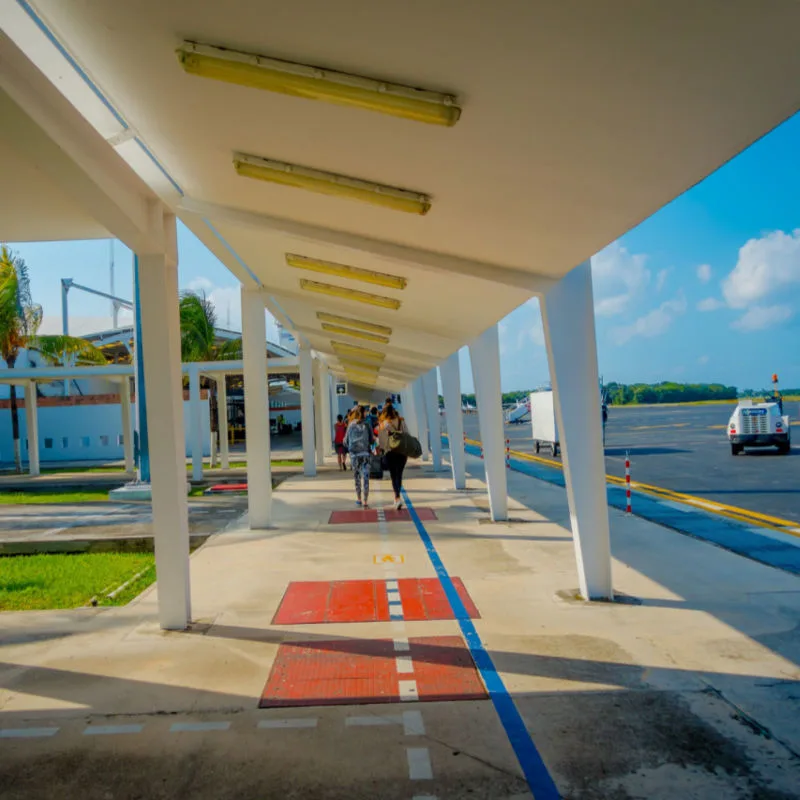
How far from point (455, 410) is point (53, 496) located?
35.9ft

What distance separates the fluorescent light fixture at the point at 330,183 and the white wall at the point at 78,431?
1261 inches

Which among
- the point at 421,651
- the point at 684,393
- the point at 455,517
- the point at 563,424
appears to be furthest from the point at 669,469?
the point at 684,393

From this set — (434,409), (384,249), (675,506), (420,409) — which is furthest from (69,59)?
(420,409)

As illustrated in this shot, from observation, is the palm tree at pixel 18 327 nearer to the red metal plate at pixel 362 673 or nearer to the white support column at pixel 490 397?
the white support column at pixel 490 397

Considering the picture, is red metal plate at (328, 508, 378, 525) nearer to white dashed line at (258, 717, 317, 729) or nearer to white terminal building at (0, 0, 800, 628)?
white terminal building at (0, 0, 800, 628)

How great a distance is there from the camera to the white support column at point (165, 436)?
6.50 meters

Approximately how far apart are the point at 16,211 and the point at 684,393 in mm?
136134

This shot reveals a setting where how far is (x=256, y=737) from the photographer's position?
432 centimetres

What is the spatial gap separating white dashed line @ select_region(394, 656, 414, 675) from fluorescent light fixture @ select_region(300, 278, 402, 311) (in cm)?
586

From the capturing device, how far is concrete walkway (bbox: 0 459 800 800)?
384cm

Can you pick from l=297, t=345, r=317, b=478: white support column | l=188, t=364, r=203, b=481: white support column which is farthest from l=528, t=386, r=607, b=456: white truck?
l=188, t=364, r=203, b=481: white support column


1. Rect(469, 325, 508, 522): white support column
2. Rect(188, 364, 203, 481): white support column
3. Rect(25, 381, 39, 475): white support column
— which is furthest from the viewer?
Rect(25, 381, 39, 475): white support column

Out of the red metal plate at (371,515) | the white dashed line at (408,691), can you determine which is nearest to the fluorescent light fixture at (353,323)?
the red metal plate at (371,515)

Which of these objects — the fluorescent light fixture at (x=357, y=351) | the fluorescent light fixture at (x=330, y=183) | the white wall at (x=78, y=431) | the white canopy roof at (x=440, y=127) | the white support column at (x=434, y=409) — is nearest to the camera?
the white canopy roof at (x=440, y=127)
